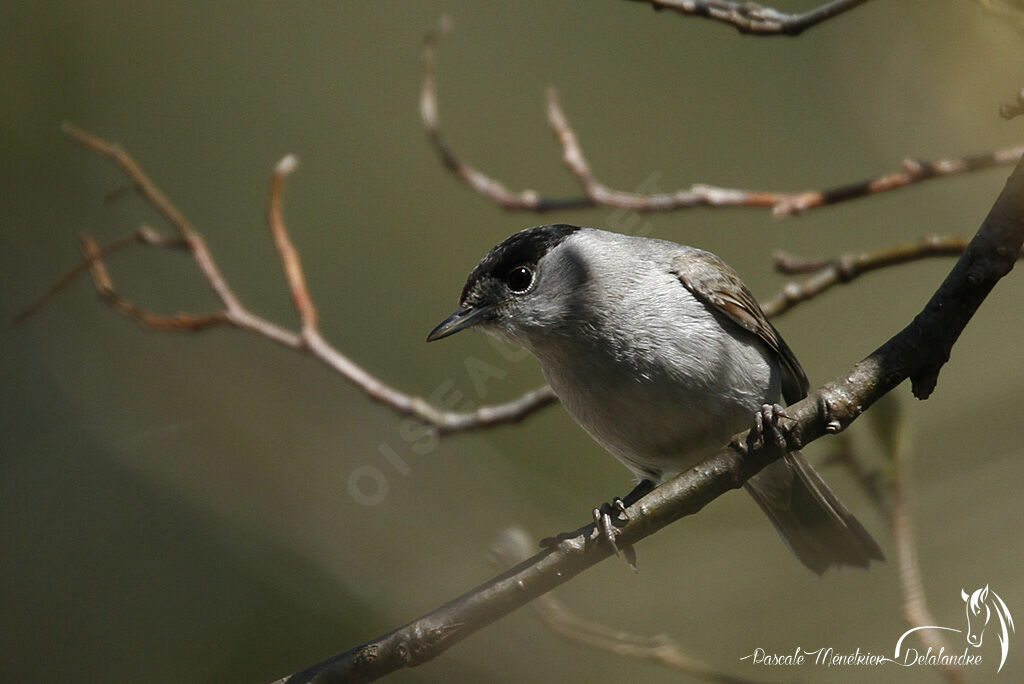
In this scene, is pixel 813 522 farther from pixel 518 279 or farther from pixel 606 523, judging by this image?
pixel 518 279

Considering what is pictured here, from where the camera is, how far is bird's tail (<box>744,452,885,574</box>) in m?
3.40

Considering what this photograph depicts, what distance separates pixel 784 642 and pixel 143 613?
3.71 meters

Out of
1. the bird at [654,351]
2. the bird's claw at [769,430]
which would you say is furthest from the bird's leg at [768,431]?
the bird at [654,351]

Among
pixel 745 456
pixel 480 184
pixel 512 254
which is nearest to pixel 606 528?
pixel 745 456

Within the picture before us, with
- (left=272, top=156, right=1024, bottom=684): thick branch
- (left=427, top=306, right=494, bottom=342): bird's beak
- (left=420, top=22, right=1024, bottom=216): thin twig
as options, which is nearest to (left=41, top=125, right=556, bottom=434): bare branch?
(left=427, top=306, right=494, bottom=342): bird's beak

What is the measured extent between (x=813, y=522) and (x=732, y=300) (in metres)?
0.89

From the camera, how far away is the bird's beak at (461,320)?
3.24 m

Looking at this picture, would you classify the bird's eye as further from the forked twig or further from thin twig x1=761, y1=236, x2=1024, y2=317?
thin twig x1=761, y1=236, x2=1024, y2=317

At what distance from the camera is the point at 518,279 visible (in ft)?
11.0

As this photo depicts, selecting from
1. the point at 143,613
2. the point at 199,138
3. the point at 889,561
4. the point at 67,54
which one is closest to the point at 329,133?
the point at 199,138

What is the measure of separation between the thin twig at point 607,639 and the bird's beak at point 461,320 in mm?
699

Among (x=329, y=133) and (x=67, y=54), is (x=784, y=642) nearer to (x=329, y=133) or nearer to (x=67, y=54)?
(x=329, y=133)

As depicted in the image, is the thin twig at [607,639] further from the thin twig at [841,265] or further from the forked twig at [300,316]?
the thin twig at [841,265]

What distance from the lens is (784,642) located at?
2.95 metres
